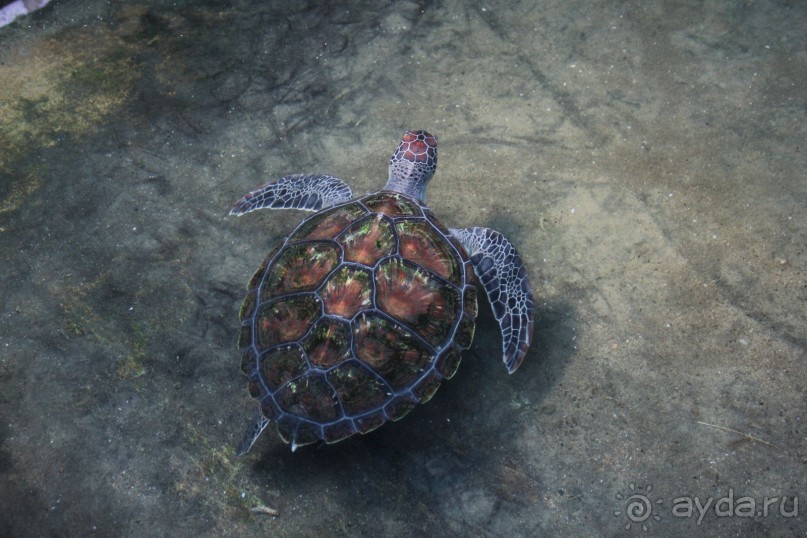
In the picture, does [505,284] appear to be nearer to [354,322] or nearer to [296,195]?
[354,322]

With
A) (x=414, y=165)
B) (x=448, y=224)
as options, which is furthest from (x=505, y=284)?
(x=414, y=165)

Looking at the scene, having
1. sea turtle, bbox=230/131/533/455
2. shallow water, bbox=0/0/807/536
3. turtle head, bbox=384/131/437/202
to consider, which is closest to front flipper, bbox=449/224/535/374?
sea turtle, bbox=230/131/533/455

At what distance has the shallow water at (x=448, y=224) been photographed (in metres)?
3.06

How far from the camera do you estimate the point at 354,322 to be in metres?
2.86

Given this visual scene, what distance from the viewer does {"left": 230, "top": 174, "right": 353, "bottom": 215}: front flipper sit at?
397cm

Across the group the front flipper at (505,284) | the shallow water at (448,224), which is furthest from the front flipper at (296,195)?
the front flipper at (505,284)

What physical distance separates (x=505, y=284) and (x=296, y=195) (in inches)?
67.4

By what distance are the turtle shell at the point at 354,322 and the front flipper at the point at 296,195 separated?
2.10 feet

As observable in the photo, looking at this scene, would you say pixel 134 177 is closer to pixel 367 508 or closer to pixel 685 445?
pixel 367 508

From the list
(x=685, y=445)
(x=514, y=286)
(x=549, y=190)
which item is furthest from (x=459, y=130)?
(x=685, y=445)

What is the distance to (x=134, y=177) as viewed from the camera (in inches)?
171

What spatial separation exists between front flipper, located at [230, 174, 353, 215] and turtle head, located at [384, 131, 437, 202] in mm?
392

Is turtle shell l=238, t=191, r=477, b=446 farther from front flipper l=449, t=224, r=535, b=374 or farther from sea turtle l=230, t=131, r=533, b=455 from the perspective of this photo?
front flipper l=449, t=224, r=535, b=374

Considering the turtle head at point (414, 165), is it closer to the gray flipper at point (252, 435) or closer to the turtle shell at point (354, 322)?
the turtle shell at point (354, 322)
